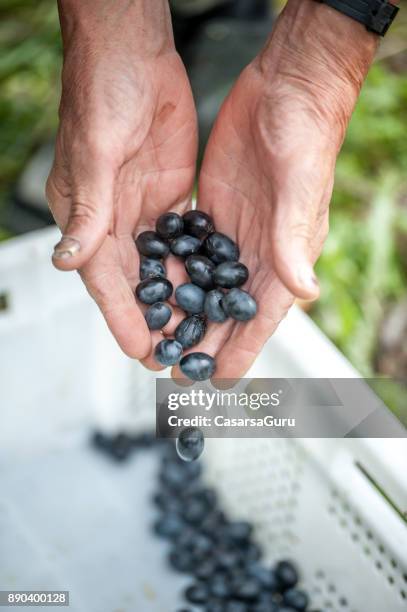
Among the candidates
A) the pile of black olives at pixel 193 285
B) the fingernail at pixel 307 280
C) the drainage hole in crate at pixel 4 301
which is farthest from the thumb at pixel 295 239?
the drainage hole in crate at pixel 4 301

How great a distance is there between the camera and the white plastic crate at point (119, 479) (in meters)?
1.55

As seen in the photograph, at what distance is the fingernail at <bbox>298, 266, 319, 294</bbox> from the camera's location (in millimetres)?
1255

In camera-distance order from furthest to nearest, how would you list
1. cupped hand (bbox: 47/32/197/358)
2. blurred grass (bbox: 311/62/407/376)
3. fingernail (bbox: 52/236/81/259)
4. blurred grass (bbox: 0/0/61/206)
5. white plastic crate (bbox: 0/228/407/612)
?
blurred grass (bbox: 0/0/61/206) < blurred grass (bbox: 311/62/407/376) < white plastic crate (bbox: 0/228/407/612) < cupped hand (bbox: 47/32/197/358) < fingernail (bbox: 52/236/81/259)

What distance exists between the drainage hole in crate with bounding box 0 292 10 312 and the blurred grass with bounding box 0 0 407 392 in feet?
2.49

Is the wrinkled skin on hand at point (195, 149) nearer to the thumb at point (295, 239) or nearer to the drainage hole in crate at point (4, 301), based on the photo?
the thumb at point (295, 239)

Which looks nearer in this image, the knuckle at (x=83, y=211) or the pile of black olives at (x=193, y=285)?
the knuckle at (x=83, y=211)

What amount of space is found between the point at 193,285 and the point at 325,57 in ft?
1.90

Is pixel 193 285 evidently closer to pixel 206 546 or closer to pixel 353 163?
pixel 206 546

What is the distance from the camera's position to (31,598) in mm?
1753

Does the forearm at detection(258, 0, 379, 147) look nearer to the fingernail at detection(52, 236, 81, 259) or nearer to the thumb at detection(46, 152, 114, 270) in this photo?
the thumb at detection(46, 152, 114, 270)

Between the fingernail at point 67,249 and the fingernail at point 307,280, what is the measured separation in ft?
1.28

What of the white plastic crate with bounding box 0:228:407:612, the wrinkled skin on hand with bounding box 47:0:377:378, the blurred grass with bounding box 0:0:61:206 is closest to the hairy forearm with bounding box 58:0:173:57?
the wrinkled skin on hand with bounding box 47:0:377:378

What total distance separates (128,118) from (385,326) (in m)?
1.35

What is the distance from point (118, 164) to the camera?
4.79ft
